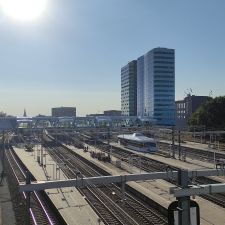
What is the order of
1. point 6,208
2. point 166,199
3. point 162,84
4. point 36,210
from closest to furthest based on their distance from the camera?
point 36,210, point 6,208, point 166,199, point 162,84

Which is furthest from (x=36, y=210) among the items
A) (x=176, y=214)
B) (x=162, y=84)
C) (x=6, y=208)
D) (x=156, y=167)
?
(x=162, y=84)

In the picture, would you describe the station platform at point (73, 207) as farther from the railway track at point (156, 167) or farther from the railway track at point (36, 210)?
the railway track at point (156, 167)

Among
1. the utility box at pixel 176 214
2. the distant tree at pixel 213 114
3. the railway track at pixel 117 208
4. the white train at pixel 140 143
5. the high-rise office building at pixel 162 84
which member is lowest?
the railway track at pixel 117 208

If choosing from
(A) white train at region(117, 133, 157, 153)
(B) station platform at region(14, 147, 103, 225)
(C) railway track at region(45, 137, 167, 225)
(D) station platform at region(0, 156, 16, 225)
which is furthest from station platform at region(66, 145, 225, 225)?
(A) white train at region(117, 133, 157, 153)

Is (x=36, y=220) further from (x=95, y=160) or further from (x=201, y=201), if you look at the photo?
(x=95, y=160)

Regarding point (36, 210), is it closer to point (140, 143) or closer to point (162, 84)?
point (140, 143)

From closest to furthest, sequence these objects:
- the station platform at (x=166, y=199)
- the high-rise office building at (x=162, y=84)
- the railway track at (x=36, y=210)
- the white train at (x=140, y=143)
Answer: the station platform at (x=166, y=199)
the railway track at (x=36, y=210)
the white train at (x=140, y=143)
the high-rise office building at (x=162, y=84)

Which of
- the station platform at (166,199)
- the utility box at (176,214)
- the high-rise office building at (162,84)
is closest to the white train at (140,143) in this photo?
the station platform at (166,199)

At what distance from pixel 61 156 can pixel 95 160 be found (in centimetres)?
971

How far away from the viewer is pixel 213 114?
268ft

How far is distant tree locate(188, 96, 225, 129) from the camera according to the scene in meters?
80.5

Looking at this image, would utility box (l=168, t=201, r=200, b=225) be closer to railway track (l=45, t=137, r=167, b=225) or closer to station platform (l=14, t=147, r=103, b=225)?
railway track (l=45, t=137, r=167, b=225)

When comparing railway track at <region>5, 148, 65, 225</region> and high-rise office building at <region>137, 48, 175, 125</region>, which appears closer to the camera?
railway track at <region>5, 148, 65, 225</region>

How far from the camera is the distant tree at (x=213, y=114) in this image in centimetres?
8050
